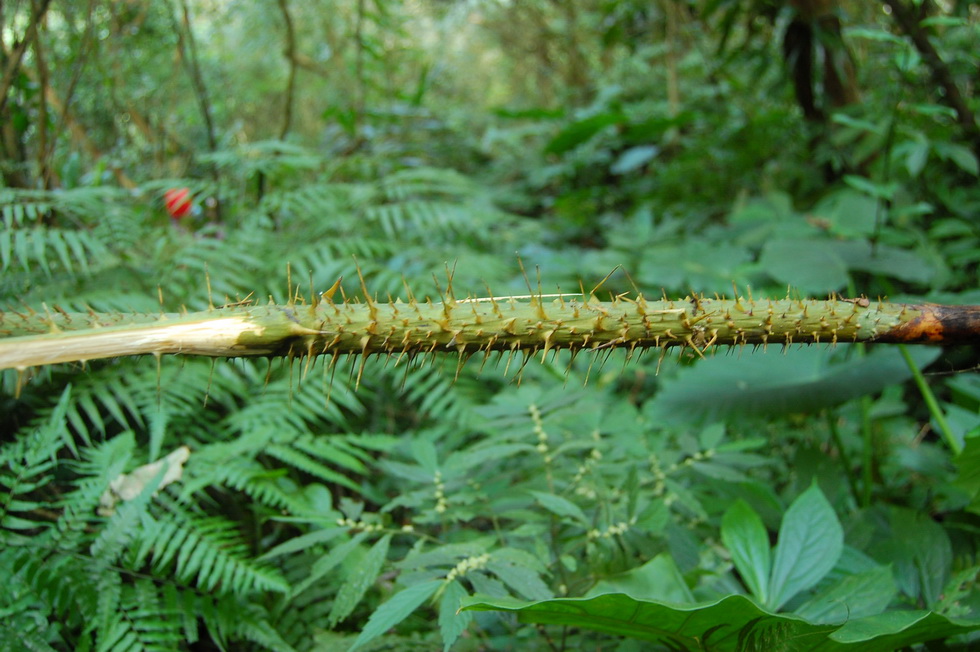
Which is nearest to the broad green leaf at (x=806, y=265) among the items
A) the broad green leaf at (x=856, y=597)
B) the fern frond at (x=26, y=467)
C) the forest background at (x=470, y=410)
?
the forest background at (x=470, y=410)

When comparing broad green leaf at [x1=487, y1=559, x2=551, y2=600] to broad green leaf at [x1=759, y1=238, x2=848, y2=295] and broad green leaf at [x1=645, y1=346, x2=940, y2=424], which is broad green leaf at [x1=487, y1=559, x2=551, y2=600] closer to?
broad green leaf at [x1=645, y1=346, x2=940, y2=424]

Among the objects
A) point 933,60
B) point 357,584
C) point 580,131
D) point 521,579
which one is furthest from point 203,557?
point 580,131

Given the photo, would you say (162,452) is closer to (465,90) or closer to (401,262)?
(401,262)

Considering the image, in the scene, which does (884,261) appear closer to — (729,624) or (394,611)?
(729,624)

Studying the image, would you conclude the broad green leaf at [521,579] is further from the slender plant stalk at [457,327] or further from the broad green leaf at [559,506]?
the slender plant stalk at [457,327]

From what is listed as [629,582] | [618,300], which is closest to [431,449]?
[629,582]

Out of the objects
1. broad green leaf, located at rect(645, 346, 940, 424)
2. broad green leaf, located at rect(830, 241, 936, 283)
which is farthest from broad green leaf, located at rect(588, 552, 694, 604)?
broad green leaf, located at rect(830, 241, 936, 283)
